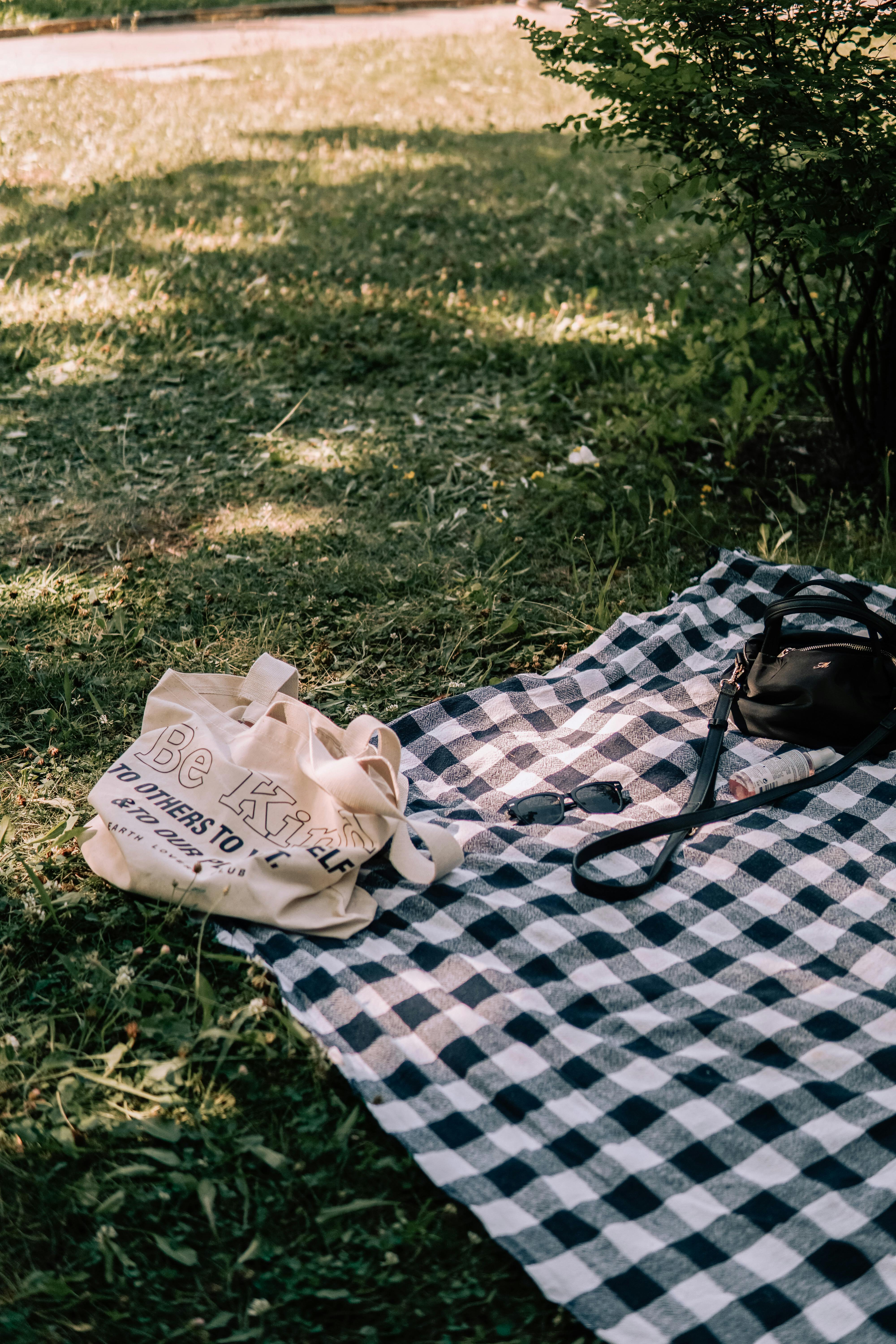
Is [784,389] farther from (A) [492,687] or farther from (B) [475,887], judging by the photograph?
(B) [475,887]

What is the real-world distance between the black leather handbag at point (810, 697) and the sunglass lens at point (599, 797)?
0.10m

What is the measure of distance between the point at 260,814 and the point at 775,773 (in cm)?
123

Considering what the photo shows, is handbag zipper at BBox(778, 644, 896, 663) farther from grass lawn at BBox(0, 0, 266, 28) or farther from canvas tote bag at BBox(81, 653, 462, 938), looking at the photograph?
grass lawn at BBox(0, 0, 266, 28)

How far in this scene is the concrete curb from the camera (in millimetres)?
11250

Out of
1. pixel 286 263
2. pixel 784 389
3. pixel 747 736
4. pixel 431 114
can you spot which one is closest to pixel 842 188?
pixel 784 389

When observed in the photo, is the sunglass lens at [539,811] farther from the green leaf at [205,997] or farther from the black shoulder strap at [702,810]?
the green leaf at [205,997]

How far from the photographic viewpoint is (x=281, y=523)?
3.94 m

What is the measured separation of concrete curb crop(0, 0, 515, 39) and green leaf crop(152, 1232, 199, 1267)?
1234 centimetres

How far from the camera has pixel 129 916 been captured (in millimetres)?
2350

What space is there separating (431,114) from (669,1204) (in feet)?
29.4

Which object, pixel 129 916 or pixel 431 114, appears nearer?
pixel 129 916

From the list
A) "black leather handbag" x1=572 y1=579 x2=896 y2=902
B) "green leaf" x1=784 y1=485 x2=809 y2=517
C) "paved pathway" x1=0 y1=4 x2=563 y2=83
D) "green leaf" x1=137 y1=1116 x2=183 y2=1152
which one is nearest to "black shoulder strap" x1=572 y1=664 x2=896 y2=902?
"black leather handbag" x1=572 y1=579 x2=896 y2=902

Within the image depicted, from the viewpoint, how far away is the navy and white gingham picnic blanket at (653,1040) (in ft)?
5.49

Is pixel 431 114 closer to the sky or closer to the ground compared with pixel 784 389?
closer to the sky
